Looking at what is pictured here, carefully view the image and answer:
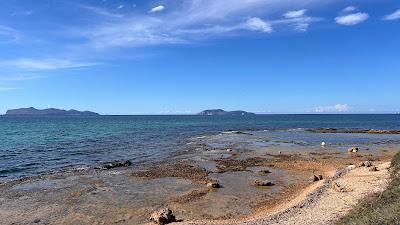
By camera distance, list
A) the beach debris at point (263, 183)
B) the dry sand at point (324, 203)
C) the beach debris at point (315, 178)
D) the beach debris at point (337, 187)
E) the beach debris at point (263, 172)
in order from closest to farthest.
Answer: the dry sand at point (324, 203), the beach debris at point (337, 187), the beach debris at point (263, 183), the beach debris at point (315, 178), the beach debris at point (263, 172)

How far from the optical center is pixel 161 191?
2803 centimetres

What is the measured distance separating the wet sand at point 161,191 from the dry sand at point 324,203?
1.18m

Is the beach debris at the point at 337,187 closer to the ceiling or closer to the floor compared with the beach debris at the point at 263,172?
closer to the ceiling

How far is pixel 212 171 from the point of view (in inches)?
1425

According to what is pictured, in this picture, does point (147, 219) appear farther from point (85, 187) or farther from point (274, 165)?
point (274, 165)

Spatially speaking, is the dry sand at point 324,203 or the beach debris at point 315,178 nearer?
the dry sand at point 324,203

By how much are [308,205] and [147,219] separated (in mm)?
8541

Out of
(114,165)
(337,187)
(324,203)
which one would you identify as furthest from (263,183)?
(114,165)

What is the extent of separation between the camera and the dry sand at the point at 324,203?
1906 cm

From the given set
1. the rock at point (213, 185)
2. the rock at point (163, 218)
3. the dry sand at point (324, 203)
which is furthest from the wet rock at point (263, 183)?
the rock at point (163, 218)

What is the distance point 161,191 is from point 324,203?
36.2 feet

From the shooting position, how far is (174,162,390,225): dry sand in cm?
1906

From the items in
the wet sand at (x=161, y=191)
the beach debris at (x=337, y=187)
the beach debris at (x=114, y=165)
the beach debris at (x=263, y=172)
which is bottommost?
the wet sand at (x=161, y=191)

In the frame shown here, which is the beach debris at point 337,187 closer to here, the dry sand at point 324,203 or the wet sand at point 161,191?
the dry sand at point 324,203
